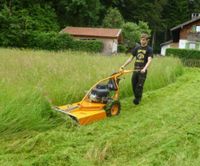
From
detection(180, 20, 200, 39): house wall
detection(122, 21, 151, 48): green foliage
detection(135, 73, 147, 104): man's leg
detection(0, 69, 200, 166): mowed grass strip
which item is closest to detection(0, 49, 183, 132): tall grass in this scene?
detection(0, 69, 200, 166): mowed grass strip

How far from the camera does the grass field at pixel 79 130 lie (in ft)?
13.3

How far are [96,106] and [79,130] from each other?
0.89 m

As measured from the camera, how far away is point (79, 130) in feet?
16.5

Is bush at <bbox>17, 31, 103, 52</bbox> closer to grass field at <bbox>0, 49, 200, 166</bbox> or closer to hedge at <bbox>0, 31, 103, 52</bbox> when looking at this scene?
hedge at <bbox>0, 31, 103, 52</bbox>

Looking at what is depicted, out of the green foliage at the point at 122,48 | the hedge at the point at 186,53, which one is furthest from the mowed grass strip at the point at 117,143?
the green foliage at the point at 122,48

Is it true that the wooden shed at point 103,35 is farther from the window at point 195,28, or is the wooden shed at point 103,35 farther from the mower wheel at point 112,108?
the mower wheel at point 112,108

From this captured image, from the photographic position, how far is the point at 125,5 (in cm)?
4662

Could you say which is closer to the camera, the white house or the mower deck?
the mower deck

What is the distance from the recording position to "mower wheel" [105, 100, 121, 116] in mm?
5910

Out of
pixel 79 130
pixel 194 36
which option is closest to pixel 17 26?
pixel 194 36

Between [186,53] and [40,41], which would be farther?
[40,41]

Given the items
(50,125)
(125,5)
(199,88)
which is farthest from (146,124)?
(125,5)

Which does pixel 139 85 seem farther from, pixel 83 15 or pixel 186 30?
pixel 83 15

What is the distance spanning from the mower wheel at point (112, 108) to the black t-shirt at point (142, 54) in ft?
4.72
